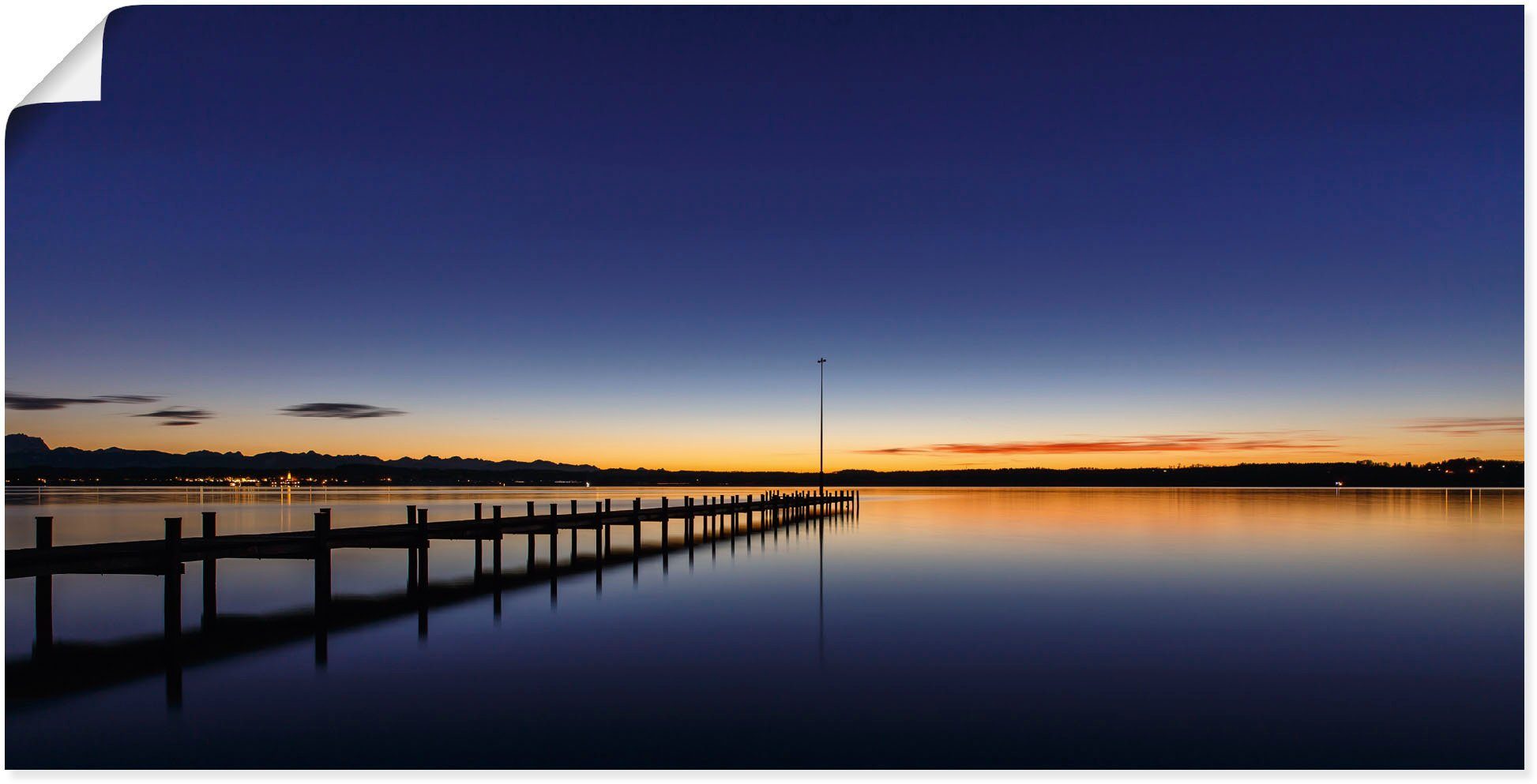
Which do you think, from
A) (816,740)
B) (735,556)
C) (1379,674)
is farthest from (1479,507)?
(816,740)

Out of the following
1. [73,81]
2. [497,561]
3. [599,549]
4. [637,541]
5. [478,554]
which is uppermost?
[73,81]

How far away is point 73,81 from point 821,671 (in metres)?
9.35

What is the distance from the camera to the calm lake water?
947 centimetres

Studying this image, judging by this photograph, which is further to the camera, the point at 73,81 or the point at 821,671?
the point at 821,671

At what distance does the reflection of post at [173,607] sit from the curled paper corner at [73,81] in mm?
6369

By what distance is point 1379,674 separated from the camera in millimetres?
12719

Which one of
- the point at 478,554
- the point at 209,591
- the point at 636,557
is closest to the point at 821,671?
the point at 209,591

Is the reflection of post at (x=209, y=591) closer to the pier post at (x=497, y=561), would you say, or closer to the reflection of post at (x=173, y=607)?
the reflection of post at (x=173, y=607)

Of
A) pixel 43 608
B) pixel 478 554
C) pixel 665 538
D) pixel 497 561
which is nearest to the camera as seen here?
pixel 43 608

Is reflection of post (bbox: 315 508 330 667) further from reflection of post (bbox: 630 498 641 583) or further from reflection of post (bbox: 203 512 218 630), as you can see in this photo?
reflection of post (bbox: 630 498 641 583)

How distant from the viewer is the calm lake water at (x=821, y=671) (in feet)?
31.1

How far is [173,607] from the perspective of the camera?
12922mm

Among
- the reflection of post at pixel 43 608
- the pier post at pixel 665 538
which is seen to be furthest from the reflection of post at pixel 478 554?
the reflection of post at pixel 43 608

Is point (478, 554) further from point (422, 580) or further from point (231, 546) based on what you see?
point (231, 546)
